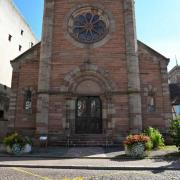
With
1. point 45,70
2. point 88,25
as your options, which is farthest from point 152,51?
point 45,70

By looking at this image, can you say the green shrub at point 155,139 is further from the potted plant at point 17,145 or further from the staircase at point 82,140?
the potted plant at point 17,145

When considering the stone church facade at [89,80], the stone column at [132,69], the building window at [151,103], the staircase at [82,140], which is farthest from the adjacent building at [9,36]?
the building window at [151,103]

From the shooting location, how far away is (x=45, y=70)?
17.9 metres

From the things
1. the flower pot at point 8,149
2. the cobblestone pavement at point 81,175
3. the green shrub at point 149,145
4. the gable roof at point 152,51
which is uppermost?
the gable roof at point 152,51

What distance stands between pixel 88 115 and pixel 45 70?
4.87m

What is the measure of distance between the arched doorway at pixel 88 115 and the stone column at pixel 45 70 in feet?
8.02

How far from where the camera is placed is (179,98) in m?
22.3

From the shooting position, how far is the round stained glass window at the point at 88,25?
750 inches

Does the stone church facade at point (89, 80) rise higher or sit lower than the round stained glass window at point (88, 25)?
lower

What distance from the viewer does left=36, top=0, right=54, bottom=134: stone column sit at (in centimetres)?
1678

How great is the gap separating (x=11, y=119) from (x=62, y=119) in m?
4.13

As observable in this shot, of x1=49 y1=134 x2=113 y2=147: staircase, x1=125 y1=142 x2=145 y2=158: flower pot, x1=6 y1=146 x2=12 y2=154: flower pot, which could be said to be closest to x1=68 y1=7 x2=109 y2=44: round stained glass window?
x1=49 y1=134 x2=113 y2=147: staircase

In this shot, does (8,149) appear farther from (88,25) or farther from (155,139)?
(88,25)

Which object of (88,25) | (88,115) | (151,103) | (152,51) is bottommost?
(88,115)
